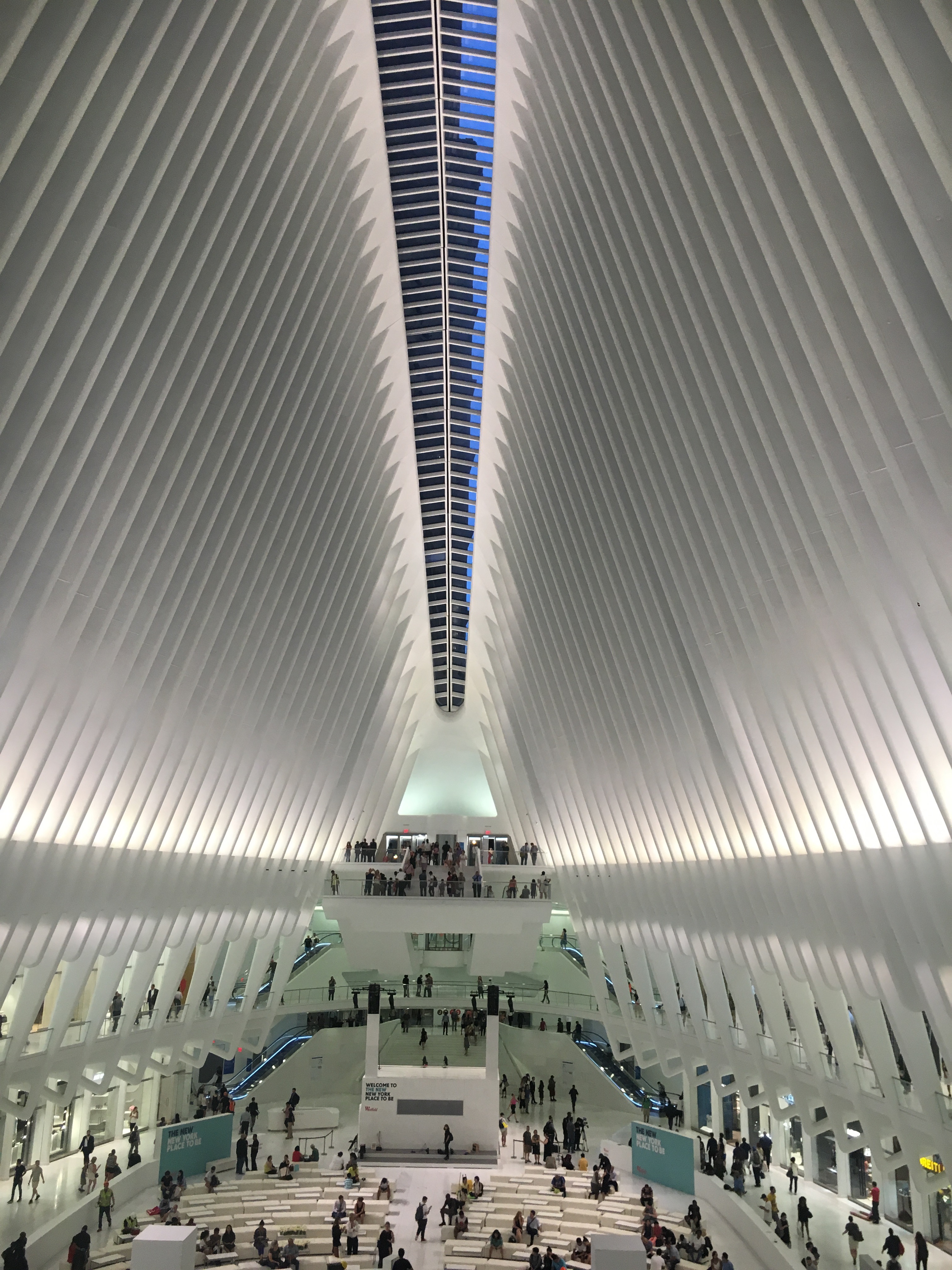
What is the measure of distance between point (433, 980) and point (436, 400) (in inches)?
914

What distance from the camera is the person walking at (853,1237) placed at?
1639 cm

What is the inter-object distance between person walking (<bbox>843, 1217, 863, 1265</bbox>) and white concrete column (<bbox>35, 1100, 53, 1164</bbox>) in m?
16.0

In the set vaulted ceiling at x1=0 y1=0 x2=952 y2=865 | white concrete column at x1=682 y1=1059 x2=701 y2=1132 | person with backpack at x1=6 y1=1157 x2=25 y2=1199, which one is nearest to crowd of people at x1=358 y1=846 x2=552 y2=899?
white concrete column at x1=682 y1=1059 x2=701 y2=1132

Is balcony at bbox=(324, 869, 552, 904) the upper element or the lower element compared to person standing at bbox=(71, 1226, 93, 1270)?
upper

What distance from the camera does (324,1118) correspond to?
27.6 meters

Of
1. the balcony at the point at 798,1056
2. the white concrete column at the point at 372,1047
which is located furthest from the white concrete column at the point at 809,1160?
the white concrete column at the point at 372,1047

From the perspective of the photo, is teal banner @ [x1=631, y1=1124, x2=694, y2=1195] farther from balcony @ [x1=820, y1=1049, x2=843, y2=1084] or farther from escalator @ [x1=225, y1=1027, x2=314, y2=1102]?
escalator @ [x1=225, y1=1027, x2=314, y2=1102]

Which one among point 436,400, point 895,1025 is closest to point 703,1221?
point 895,1025

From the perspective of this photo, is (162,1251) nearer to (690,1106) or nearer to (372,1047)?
(372,1047)

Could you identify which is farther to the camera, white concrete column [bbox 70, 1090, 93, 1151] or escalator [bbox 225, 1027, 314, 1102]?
escalator [bbox 225, 1027, 314, 1102]

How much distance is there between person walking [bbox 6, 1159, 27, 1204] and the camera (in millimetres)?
19031

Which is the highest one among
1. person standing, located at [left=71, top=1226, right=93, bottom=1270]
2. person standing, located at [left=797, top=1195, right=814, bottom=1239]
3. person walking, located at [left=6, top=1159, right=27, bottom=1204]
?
person walking, located at [left=6, top=1159, right=27, bottom=1204]

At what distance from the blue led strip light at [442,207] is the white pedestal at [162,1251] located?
17.3 metres

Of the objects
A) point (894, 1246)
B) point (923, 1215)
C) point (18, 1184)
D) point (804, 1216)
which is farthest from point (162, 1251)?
point (923, 1215)
